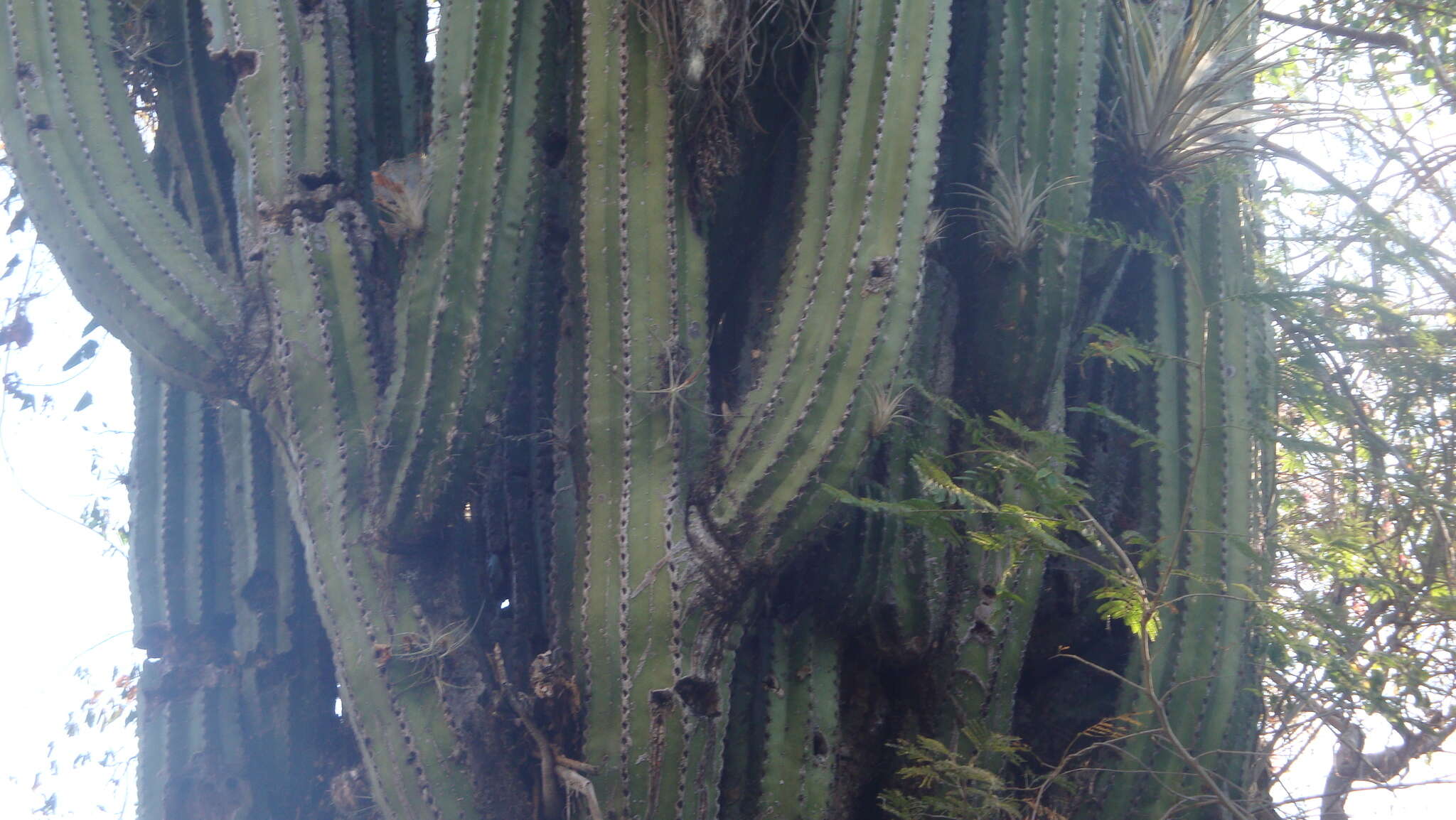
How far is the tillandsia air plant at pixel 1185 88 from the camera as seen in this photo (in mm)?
3158

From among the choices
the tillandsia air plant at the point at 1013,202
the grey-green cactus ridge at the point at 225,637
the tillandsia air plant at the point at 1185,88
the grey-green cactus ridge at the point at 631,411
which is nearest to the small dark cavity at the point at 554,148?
the grey-green cactus ridge at the point at 631,411

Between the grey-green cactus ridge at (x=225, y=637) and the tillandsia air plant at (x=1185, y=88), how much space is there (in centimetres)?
317

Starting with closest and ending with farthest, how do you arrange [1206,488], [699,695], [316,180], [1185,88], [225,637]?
[699,695], [1206,488], [1185,88], [316,180], [225,637]

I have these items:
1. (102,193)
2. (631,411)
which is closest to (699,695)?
(631,411)

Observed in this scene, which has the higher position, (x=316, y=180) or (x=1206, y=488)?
(x=316, y=180)

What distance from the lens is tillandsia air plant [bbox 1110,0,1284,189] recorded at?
10.4 ft

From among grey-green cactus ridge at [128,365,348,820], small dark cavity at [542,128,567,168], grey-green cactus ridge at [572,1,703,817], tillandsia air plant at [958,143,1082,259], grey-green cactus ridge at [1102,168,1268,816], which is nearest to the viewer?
grey-green cactus ridge at [572,1,703,817]

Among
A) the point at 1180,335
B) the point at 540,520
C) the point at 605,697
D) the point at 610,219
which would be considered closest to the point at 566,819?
the point at 605,697

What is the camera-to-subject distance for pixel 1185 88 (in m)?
3.19

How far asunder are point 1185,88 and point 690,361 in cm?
173

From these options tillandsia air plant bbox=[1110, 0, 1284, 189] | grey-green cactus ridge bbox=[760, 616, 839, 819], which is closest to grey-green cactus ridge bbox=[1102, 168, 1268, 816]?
tillandsia air plant bbox=[1110, 0, 1284, 189]

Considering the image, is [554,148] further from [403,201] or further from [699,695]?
[699,695]

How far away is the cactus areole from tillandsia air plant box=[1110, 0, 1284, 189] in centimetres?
7

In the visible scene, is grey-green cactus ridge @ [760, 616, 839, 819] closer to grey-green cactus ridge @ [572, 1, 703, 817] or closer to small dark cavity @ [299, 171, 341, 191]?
grey-green cactus ridge @ [572, 1, 703, 817]
